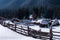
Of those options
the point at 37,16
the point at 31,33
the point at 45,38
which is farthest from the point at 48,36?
the point at 37,16

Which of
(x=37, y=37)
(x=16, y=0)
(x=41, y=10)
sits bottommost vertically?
(x=37, y=37)

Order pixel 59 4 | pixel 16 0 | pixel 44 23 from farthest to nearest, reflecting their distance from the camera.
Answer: pixel 16 0 < pixel 59 4 < pixel 44 23

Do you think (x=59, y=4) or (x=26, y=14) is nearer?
(x=26, y=14)

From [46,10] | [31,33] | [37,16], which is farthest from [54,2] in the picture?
[31,33]

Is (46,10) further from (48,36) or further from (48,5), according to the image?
(48,36)

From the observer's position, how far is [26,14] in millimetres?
102375

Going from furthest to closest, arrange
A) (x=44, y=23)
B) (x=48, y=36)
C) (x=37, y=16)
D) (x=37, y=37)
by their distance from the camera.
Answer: (x=37, y=16) < (x=44, y=23) < (x=37, y=37) < (x=48, y=36)

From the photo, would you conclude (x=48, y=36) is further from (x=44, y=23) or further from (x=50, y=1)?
(x=50, y=1)

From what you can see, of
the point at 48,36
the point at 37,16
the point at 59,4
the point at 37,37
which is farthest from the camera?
the point at 59,4

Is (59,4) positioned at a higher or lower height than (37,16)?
higher

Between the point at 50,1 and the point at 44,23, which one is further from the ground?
the point at 50,1

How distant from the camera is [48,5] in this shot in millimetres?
113500

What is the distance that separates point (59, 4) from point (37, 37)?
94.7m

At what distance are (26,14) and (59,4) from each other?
2215cm
